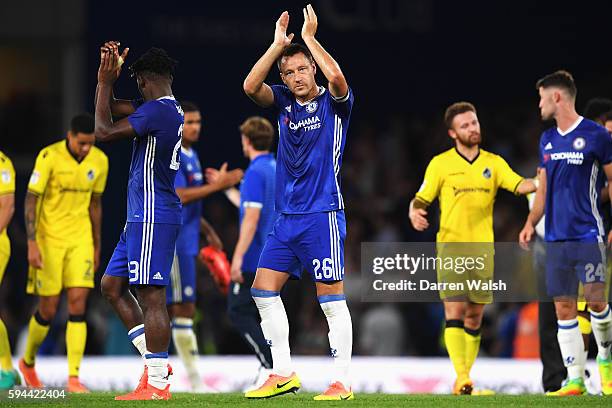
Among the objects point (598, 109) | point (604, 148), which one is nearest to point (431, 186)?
point (604, 148)

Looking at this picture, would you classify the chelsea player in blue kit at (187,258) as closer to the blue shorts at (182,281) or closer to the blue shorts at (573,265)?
the blue shorts at (182,281)

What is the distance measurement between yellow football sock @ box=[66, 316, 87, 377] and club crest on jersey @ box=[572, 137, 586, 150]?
4288 millimetres

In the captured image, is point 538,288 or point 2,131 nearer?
point 538,288

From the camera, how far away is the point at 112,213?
656 inches

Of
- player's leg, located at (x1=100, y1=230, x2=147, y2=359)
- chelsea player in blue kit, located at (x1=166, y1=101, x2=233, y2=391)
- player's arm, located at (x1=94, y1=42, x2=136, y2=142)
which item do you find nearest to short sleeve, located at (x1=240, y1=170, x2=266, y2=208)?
chelsea player in blue kit, located at (x1=166, y1=101, x2=233, y2=391)

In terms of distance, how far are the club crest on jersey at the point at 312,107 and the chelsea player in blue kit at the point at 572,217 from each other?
2143mm

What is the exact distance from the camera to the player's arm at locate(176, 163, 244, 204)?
11.0 meters

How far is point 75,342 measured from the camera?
430 inches

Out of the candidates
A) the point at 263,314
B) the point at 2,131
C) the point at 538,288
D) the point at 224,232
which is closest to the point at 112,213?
the point at 224,232

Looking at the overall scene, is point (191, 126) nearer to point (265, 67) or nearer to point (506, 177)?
point (506, 177)

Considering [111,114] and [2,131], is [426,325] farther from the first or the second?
[111,114]

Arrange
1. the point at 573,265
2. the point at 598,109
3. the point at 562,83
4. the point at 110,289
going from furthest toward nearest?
the point at 598,109
the point at 562,83
the point at 573,265
the point at 110,289

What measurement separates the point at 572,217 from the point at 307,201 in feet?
7.37

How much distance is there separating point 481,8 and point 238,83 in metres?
3.40
